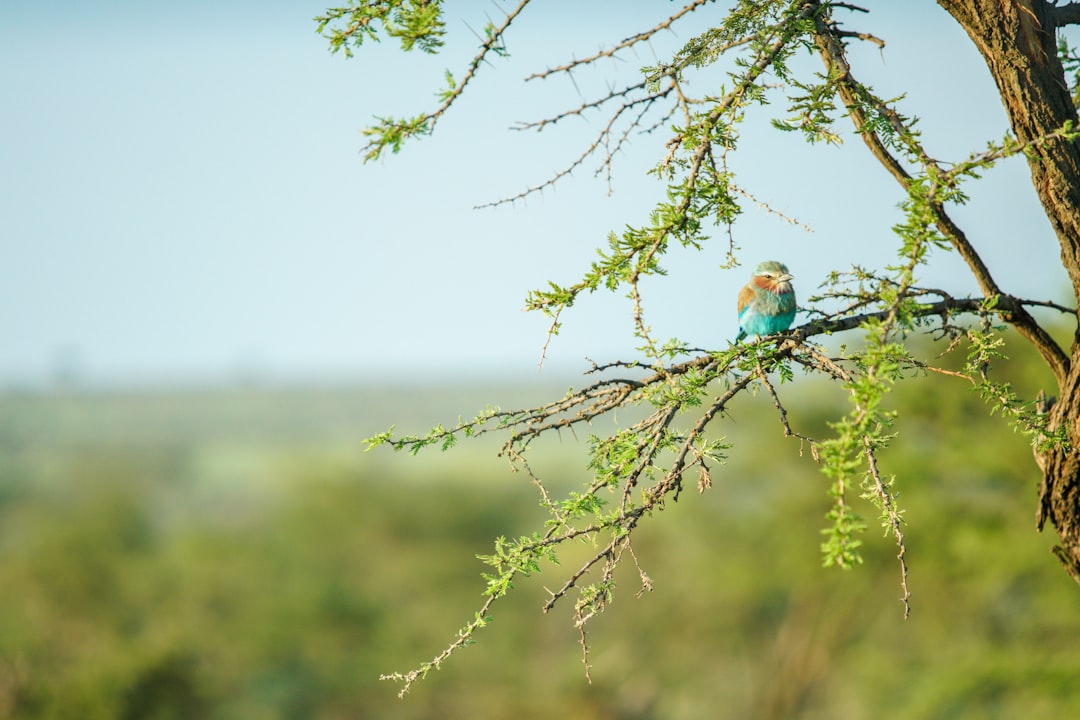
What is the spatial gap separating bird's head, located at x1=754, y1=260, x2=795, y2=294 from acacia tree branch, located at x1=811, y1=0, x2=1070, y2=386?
112cm

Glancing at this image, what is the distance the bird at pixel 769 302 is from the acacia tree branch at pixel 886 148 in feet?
3.60

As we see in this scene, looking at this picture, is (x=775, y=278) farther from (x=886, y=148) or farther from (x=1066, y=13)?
(x=1066, y=13)

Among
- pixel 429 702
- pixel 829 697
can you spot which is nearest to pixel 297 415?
pixel 429 702

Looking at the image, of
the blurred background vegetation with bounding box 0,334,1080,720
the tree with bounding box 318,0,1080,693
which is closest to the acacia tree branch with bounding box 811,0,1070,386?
the tree with bounding box 318,0,1080,693

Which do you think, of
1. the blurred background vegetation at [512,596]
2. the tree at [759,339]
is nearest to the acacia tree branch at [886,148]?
the tree at [759,339]

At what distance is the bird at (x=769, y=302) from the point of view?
503 centimetres

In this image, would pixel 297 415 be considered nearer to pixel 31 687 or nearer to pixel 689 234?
pixel 31 687

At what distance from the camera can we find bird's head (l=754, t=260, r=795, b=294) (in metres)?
5.07

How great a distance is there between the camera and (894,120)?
3.79 meters

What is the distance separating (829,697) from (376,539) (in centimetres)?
2254

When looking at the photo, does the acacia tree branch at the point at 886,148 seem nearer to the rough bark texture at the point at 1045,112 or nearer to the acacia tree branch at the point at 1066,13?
the rough bark texture at the point at 1045,112

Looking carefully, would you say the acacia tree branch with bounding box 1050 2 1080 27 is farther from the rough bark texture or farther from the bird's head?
the bird's head

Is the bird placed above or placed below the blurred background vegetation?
above

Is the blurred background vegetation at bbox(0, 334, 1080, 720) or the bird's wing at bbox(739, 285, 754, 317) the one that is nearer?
the bird's wing at bbox(739, 285, 754, 317)
